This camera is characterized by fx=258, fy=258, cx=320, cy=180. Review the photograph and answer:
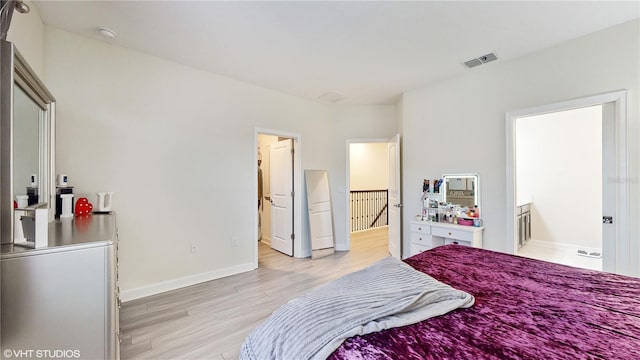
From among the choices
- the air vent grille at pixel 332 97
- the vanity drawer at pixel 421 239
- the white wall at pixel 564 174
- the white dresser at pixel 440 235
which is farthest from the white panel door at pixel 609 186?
the air vent grille at pixel 332 97

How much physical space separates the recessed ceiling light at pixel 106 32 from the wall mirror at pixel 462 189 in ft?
13.3

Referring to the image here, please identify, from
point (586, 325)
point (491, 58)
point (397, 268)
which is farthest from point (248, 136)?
point (586, 325)

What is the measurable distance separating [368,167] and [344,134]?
2831mm

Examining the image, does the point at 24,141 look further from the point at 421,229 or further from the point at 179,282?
the point at 421,229

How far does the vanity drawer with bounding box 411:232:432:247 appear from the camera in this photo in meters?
3.44

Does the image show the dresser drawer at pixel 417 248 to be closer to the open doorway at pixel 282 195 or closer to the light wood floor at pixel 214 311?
the light wood floor at pixel 214 311

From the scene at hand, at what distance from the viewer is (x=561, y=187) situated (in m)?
4.57

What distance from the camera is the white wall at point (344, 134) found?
15.4 ft

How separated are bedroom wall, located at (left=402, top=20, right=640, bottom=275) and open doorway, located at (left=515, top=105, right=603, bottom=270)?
4.77ft

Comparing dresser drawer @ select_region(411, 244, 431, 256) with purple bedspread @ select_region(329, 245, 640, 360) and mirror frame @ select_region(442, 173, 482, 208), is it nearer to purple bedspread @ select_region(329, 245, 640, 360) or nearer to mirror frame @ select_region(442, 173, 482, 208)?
mirror frame @ select_region(442, 173, 482, 208)

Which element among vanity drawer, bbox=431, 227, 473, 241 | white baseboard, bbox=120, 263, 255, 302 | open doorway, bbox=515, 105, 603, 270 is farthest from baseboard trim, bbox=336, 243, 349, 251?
open doorway, bbox=515, 105, 603, 270

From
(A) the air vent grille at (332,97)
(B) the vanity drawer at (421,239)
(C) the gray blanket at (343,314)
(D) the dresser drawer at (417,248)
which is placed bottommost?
(D) the dresser drawer at (417,248)

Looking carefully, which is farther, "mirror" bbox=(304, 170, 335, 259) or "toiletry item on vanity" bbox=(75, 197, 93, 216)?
"mirror" bbox=(304, 170, 335, 259)

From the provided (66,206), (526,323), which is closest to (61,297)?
(66,206)
